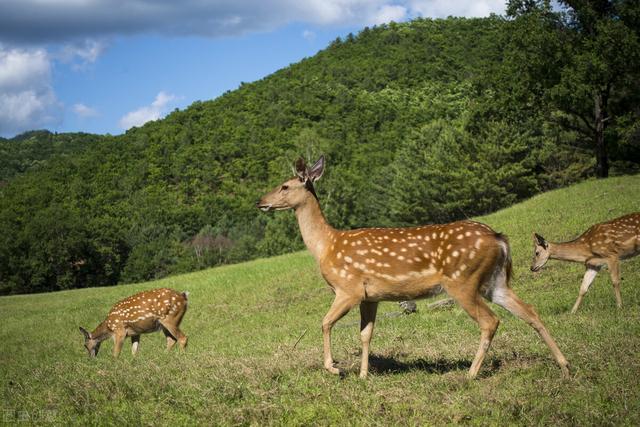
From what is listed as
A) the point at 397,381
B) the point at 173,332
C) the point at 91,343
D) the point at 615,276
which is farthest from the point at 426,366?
the point at 91,343

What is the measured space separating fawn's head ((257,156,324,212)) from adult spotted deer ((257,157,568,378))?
99 cm

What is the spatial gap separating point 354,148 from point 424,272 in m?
80.8

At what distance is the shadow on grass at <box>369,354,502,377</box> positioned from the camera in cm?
757

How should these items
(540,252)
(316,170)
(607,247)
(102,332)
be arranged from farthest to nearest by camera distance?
(102,332), (540,252), (607,247), (316,170)

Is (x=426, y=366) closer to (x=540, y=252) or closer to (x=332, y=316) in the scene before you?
(x=332, y=316)

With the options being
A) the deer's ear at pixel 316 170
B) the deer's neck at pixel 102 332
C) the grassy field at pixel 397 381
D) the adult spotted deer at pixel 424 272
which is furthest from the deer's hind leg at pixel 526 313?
the deer's neck at pixel 102 332

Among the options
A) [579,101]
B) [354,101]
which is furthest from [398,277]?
[354,101]

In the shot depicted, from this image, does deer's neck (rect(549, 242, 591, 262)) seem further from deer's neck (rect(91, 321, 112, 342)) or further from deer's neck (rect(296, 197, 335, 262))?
deer's neck (rect(91, 321, 112, 342))

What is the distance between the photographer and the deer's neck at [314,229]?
8.51m

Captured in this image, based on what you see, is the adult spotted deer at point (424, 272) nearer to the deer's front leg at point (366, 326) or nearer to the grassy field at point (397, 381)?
the deer's front leg at point (366, 326)

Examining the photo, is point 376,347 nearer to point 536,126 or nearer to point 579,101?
point 579,101

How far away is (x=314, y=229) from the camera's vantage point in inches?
343

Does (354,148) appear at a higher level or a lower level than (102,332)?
lower

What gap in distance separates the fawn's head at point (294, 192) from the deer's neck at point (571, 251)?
754 cm
